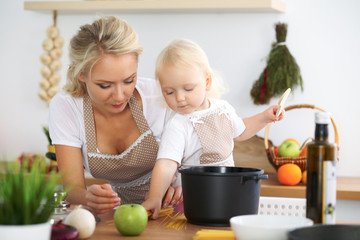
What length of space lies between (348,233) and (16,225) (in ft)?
1.92

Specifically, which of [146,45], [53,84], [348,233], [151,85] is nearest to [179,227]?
[348,233]

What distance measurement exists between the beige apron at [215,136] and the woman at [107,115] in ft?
0.59

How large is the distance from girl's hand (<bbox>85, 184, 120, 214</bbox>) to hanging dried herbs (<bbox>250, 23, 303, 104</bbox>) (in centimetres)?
170

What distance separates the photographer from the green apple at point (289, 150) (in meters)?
2.73

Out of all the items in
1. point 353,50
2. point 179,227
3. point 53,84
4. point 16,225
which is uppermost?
point 353,50

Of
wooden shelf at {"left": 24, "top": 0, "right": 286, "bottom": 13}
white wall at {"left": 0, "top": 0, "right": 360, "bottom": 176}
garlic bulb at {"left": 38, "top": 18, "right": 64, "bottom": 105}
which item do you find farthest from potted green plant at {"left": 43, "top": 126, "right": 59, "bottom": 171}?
wooden shelf at {"left": 24, "top": 0, "right": 286, "bottom": 13}

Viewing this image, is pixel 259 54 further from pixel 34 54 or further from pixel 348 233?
pixel 348 233

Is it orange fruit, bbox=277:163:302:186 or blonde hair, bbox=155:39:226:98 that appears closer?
blonde hair, bbox=155:39:226:98

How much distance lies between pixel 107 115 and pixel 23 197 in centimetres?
106

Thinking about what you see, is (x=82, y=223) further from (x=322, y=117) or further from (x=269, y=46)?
(x=269, y=46)

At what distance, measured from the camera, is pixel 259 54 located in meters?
3.10

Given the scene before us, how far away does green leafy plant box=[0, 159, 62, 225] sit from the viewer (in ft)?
2.94

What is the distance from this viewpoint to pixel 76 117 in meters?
1.89

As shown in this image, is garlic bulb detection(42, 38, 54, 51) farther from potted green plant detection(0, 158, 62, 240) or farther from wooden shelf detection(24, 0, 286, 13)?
potted green plant detection(0, 158, 62, 240)
